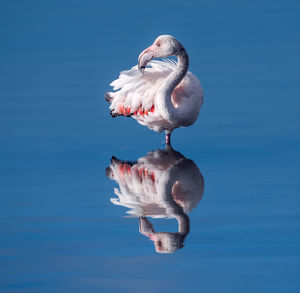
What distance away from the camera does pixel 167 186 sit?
25.7 feet

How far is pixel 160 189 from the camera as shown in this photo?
7727 millimetres

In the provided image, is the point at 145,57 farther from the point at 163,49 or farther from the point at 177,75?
the point at 177,75

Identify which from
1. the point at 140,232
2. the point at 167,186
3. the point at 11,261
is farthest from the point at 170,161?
the point at 11,261

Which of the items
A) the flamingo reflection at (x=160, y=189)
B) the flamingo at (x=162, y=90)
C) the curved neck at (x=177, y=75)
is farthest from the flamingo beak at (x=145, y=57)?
the flamingo reflection at (x=160, y=189)

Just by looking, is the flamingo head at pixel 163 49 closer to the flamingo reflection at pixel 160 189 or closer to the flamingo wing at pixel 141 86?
the flamingo wing at pixel 141 86

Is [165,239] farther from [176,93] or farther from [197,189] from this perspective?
[176,93]

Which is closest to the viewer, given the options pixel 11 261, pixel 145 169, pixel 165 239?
pixel 11 261

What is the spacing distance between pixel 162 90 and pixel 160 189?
2.20 metres

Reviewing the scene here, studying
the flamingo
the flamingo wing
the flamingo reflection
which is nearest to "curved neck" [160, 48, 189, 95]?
the flamingo

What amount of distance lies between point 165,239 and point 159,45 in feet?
13.1

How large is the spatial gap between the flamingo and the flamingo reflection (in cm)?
52

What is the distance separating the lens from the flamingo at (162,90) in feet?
31.7

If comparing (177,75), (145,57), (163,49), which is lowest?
(177,75)

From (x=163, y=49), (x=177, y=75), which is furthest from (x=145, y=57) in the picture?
(x=177, y=75)
